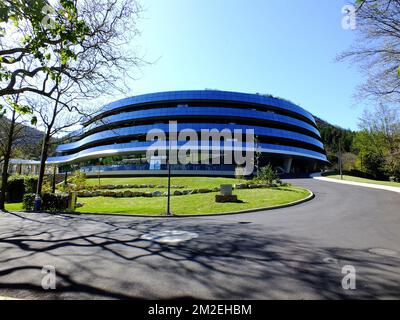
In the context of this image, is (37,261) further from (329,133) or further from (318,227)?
(329,133)

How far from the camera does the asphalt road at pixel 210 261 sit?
4.53 metres

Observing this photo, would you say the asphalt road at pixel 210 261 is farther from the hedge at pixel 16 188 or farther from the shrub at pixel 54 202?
the hedge at pixel 16 188

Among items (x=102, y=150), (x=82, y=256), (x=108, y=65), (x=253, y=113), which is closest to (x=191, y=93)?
(x=253, y=113)

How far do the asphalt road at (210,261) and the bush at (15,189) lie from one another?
21408 millimetres

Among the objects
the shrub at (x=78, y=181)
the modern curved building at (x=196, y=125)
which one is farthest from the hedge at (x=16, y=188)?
the modern curved building at (x=196, y=125)

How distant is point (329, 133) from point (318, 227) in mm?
123623

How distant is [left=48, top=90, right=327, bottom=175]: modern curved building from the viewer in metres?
59.4

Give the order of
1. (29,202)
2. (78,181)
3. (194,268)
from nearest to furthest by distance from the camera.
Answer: (194,268)
(29,202)
(78,181)

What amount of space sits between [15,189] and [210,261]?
29.9m

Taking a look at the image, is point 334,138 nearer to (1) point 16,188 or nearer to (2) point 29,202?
(1) point 16,188

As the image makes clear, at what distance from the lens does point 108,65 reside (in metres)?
11.4

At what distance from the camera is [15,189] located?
28.6 meters

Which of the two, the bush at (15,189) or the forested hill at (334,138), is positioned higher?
the forested hill at (334,138)

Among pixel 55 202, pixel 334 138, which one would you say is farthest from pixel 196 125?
pixel 334 138
